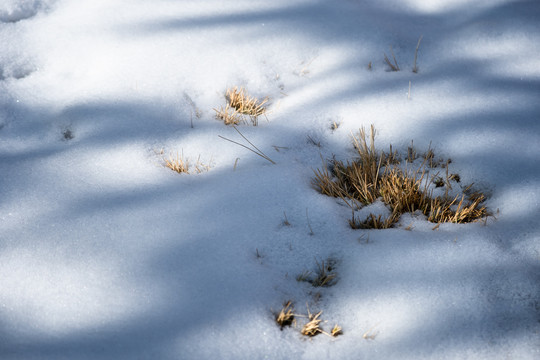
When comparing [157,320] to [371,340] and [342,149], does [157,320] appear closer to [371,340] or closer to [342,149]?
[371,340]

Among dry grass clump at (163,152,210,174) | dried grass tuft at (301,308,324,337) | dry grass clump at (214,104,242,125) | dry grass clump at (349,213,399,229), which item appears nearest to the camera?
dried grass tuft at (301,308,324,337)

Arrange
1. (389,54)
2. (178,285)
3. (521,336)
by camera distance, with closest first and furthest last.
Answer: (521,336) < (178,285) < (389,54)

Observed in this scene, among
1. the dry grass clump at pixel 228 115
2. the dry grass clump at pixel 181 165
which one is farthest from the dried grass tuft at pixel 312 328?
the dry grass clump at pixel 228 115

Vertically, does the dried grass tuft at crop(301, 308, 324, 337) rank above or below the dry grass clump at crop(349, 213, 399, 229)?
below

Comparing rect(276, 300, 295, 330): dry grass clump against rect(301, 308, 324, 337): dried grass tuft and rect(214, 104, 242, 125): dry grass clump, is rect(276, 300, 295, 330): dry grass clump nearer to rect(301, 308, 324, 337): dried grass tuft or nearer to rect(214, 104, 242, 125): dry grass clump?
rect(301, 308, 324, 337): dried grass tuft

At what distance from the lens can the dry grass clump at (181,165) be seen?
1895mm

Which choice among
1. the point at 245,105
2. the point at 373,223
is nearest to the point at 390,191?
the point at 373,223

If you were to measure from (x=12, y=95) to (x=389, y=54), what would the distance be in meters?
2.29

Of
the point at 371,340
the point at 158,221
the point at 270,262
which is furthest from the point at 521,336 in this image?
the point at 158,221

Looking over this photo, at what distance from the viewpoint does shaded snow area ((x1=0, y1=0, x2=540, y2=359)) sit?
133 cm

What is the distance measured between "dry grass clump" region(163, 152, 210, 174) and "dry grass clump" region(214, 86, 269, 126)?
33cm

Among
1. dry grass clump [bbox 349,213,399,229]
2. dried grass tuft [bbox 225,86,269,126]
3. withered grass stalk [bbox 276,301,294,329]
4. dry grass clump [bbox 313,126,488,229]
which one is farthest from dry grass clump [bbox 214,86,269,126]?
withered grass stalk [bbox 276,301,294,329]

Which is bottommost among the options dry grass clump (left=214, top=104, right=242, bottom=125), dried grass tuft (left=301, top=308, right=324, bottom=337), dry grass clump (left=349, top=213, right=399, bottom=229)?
dried grass tuft (left=301, top=308, right=324, bottom=337)

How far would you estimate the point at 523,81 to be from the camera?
7.49 feet
